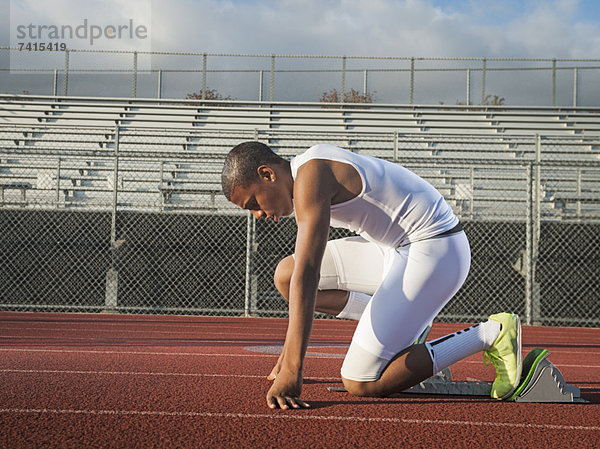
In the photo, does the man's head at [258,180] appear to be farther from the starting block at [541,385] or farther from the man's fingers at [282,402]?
the starting block at [541,385]

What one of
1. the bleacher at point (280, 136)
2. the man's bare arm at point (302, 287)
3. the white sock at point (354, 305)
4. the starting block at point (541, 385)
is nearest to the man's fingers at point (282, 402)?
the man's bare arm at point (302, 287)

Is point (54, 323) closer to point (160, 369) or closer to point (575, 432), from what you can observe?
point (160, 369)

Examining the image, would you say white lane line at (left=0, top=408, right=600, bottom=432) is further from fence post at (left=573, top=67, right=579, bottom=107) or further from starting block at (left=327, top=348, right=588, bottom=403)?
fence post at (left=573, top=67, right=579, bottom=107)

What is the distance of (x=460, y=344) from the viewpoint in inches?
122

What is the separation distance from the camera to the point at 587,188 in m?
13.4

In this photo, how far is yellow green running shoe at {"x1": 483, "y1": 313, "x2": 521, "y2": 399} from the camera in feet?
10.2

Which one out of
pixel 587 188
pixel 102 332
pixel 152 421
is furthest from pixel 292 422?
pixel 587 188

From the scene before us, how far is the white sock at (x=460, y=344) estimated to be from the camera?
3.03 metres

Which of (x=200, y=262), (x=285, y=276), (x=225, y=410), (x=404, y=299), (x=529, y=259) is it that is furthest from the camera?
(x=200, y=262)

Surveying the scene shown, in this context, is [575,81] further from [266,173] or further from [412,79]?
[266,173]

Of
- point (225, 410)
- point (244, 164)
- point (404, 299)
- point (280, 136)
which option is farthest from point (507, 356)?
point (280, 136)

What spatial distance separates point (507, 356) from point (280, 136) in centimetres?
1196

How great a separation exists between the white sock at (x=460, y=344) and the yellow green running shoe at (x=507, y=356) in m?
0.03

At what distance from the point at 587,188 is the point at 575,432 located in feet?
39.2
